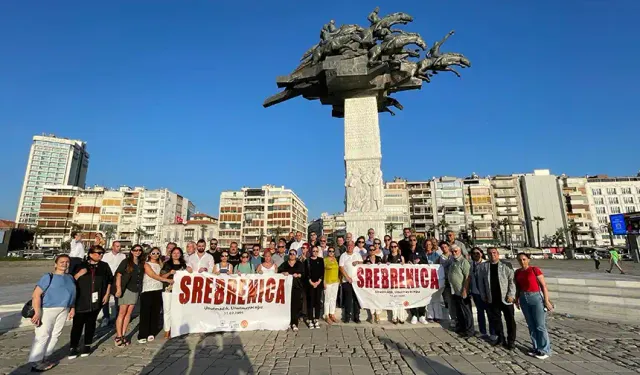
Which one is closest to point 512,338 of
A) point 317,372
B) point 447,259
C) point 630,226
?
point 447,259

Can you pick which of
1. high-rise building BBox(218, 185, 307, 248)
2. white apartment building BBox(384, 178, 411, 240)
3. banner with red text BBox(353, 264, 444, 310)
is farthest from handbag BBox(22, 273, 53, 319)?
high-rise building BBox(218, 185, 307, 248)

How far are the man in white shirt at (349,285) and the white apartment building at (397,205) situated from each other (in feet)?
226

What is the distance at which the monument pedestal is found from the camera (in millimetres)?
13820

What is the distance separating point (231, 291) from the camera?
674 cm

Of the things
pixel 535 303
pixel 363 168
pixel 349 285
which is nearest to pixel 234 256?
pixel 349 285

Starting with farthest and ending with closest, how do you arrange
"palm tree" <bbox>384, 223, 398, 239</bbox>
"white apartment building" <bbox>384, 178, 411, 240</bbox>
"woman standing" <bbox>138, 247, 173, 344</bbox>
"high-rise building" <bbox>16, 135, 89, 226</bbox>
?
"high-rise building" <bbox>16, 135, 89, 226</bbox> < "white apartment building" <bbox>384, 178, 411, 240</bbox> < "palm tree" <bbox>384, 223, 398, 239</bbox> < "woman standing" <bbox>138, 247, 173, 344</bbox>

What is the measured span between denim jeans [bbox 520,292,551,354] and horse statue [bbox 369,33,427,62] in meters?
11.1

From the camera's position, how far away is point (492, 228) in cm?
7494

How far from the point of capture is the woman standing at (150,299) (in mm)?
6023

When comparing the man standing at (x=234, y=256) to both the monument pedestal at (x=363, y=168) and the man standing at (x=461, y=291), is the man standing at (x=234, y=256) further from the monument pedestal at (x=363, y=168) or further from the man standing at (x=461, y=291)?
the monument pedestal at (x=363, y=168)

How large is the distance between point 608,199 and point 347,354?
3990 inches

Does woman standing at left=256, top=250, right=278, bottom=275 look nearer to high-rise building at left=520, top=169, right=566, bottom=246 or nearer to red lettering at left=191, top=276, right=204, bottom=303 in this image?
red lettering at left=191, top=276, right=204, bottom=303

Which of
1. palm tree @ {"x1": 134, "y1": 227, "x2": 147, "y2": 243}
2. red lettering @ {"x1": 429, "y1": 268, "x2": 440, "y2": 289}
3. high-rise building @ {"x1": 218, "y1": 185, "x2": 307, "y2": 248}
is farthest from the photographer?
high-rise building @ {"x1": 218, "y1": 185, "x2": 307, "y2": 248}

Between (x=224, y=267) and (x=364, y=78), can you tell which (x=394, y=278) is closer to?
(x=224, y=267)
